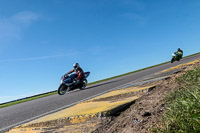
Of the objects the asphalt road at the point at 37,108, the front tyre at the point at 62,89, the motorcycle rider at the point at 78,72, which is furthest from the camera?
the motorcycle rider at the point at 78,72

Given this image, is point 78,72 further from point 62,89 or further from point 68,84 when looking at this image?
point 62,89

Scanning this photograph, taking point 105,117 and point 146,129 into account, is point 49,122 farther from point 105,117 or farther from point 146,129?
point 146,129

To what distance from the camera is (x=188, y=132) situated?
4.18 ft

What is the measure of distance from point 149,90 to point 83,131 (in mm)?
1784

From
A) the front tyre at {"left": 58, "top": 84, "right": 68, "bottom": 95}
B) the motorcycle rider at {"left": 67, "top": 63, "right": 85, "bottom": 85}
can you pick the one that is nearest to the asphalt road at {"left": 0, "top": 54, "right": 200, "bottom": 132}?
the front tyre at {"left": 58, "top": 84, "right": 68, "bottom": 95}

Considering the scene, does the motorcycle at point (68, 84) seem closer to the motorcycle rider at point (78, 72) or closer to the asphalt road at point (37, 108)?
the motorcycle rider at point (78, 72)

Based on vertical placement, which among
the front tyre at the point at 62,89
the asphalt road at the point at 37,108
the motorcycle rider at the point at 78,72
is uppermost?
the motorcycle rider at the point at 78,72

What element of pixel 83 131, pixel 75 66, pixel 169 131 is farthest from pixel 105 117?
pixel 75 66

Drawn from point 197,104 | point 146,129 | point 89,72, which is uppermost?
point 89,72

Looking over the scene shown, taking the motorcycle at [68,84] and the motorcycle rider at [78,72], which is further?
the motorcycle rider at [78,72]

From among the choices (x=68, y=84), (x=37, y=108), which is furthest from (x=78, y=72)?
(x=37, y=108)

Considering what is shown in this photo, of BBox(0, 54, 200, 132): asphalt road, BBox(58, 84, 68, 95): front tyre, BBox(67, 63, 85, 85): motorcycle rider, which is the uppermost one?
BBox(67, 63, 85, 85): motorcycle rider

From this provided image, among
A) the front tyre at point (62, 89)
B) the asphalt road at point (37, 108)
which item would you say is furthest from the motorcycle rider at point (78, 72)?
the asphalt road at point (37, 108)

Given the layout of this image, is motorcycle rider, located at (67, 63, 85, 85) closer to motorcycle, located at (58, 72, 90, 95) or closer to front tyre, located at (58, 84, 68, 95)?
motorcycle, located at (58, 72, 90, 95)
